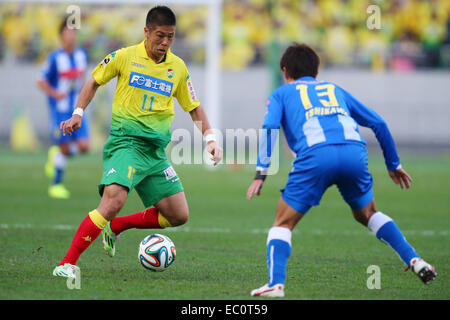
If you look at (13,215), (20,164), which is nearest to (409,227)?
(13,215)

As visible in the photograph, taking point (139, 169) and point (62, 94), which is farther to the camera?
point (62, 94)

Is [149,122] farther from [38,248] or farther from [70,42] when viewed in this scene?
[70,42]

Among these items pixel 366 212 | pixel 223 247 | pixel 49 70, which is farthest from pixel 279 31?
pixel 366 212

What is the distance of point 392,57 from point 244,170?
10492 mm

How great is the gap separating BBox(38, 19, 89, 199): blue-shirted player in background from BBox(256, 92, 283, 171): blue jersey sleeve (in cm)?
746

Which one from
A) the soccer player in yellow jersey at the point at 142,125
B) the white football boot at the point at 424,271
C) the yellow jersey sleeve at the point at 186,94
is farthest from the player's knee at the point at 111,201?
the white football boot at the point at 424,271

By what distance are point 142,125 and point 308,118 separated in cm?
165

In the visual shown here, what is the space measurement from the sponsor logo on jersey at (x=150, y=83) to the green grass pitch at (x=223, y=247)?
161 centimetres

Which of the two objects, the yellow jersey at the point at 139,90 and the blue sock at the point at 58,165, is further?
the blue sock at the point at 58,165

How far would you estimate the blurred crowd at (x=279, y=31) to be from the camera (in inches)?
961

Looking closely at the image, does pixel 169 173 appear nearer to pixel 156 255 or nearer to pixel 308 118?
pixel 156 255

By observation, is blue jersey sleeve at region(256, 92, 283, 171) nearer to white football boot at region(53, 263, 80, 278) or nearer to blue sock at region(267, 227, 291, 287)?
blue sock at region(267, 227, 291, 287)

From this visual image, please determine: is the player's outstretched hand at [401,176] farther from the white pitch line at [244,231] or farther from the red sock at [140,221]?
the white pitch line at [244,231]

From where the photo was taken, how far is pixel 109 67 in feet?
20.3
